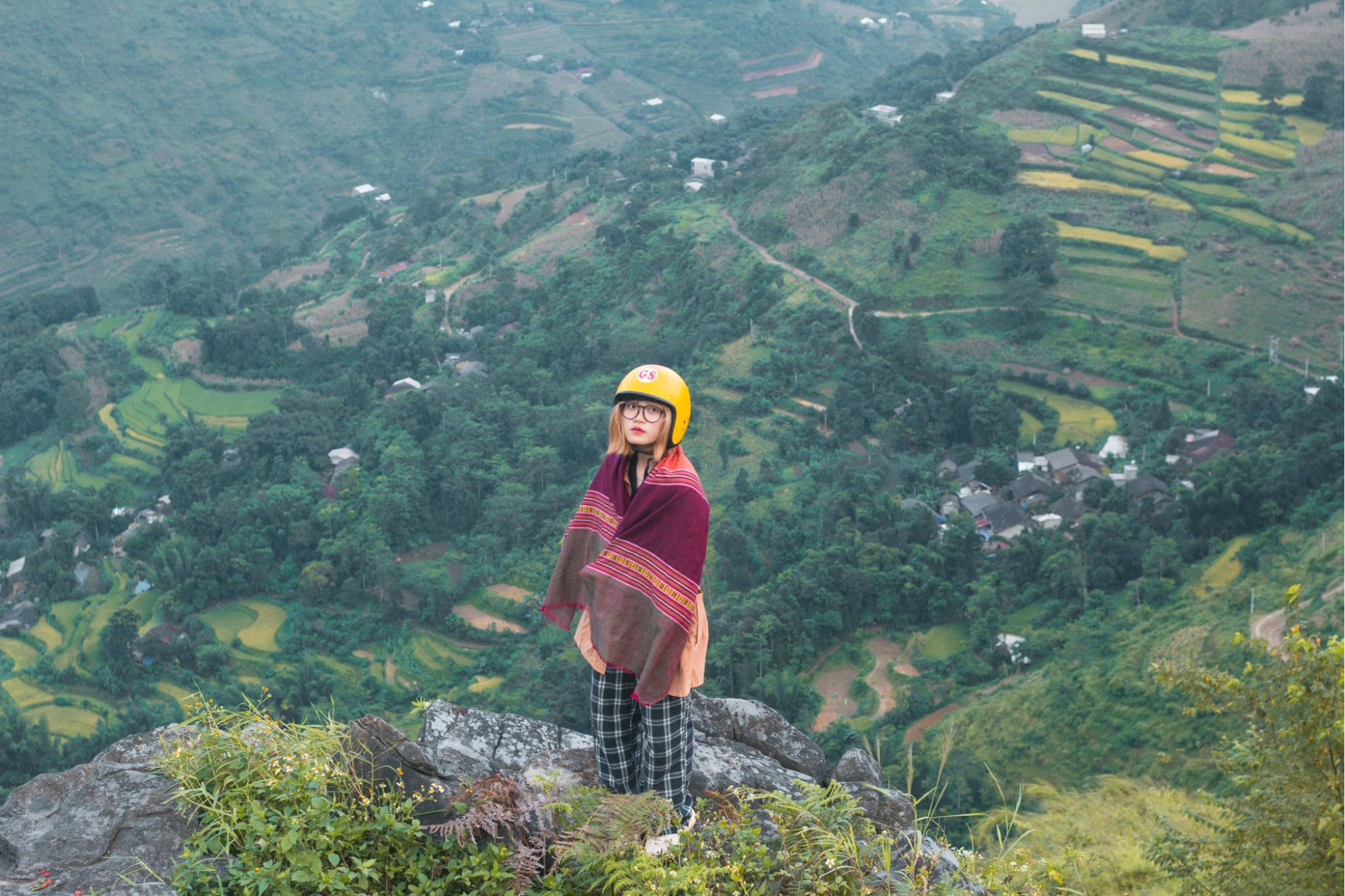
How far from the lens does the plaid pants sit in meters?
4.04

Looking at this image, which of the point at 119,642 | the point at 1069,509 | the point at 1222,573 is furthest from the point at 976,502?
the point at 119,642

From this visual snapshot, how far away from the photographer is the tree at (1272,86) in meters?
28.7

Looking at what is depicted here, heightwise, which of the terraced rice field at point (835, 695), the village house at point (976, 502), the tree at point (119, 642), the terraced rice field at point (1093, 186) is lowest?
the tree at point (119, 642)

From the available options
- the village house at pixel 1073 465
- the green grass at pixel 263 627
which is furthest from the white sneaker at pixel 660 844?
the village house at pixel 1073 465

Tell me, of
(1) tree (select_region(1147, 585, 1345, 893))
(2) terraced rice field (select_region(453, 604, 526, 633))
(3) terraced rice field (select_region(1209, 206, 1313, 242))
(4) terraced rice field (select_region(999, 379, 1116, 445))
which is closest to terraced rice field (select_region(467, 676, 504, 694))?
(2) terraced rice field (select_region(453, 604, 526, 633))

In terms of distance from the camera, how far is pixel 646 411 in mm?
4012

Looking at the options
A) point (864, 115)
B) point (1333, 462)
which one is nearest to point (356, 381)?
point (864, 115)

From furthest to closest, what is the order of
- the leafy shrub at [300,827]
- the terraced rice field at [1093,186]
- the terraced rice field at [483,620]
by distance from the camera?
1. the terraced rice field at [1093,186]
2. the terraced rice field at [483,620]
3. the leafy shrub at [300,827]

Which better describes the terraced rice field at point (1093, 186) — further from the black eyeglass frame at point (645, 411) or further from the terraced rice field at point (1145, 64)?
the black eyeglass frame at point (645, 411)

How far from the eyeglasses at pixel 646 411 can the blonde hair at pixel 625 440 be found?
17 millimetres

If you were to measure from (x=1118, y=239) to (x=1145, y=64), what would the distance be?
28.4ft

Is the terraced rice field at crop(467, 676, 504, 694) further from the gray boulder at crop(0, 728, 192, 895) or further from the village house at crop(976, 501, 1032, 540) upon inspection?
the gray boulder at crop(0, 728, 192, 895)

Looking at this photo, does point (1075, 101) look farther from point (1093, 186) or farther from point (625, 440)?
point (625, 440)

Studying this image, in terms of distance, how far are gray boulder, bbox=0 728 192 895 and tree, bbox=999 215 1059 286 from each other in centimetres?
2282
